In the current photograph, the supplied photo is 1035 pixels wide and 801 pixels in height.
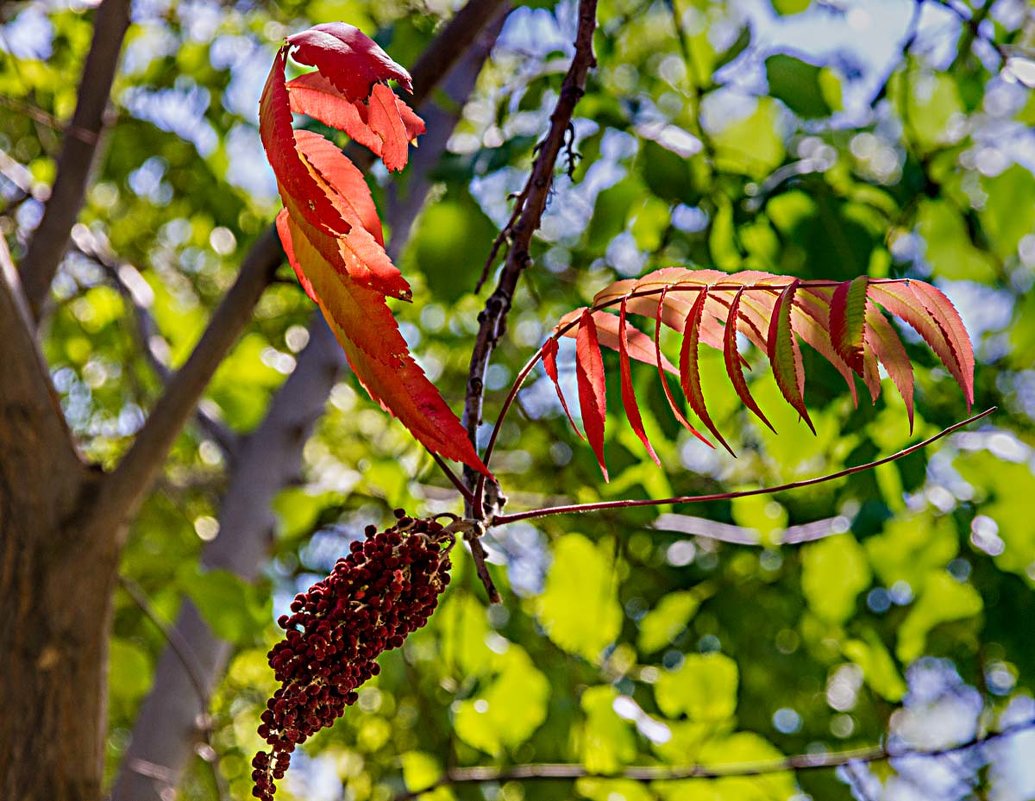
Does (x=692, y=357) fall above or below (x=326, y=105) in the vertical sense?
below

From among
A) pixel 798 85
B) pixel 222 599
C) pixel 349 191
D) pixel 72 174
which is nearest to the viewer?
pixel 349 191

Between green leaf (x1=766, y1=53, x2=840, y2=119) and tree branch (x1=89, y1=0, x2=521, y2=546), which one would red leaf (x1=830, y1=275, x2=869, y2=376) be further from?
green leaf (x1=766, y1=53, x2=840, y2=119)

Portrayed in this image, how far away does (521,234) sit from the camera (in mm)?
739

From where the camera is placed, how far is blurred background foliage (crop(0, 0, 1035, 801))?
1.44 meters

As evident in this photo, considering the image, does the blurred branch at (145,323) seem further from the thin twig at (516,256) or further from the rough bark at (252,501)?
the thin twig at (516,256)

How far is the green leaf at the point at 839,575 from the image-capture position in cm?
178

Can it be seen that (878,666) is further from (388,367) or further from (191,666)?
(388,367)

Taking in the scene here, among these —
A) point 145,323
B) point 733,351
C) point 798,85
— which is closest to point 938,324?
point 733,351

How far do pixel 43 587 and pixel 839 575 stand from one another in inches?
49.9

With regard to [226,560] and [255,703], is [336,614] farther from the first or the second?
[255,703]

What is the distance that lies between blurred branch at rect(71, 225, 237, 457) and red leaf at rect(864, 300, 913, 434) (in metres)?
1.89

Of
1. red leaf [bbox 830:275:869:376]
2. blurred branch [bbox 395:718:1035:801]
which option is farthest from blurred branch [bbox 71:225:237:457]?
red leaf [bbox 830:275:869:376]

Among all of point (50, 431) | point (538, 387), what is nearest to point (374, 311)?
point (50, 431)

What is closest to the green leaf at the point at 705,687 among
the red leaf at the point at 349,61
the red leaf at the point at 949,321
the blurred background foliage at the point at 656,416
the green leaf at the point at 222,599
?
the blurred background foliage at the point at 656,416
